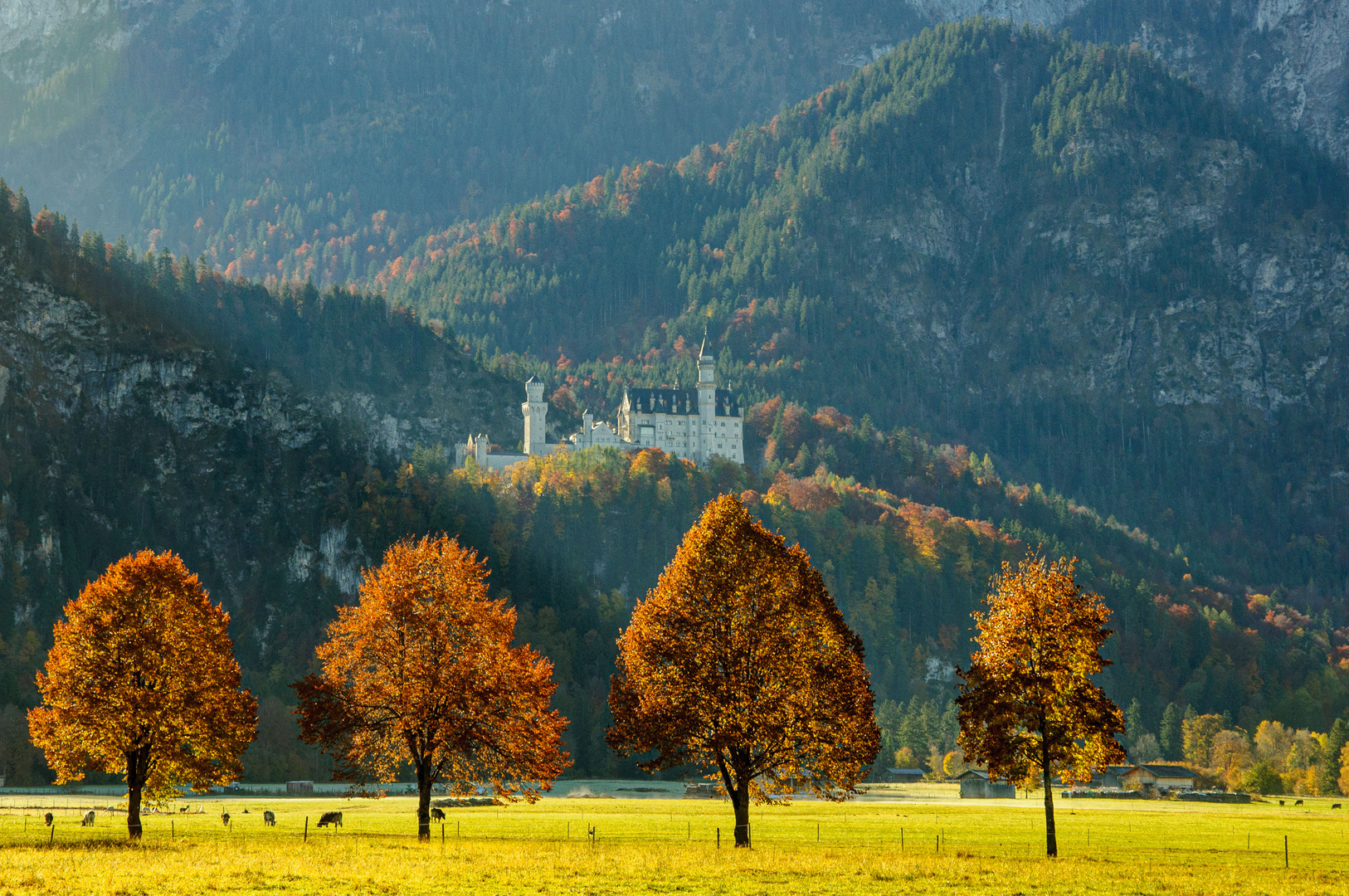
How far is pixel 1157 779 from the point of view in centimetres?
16475

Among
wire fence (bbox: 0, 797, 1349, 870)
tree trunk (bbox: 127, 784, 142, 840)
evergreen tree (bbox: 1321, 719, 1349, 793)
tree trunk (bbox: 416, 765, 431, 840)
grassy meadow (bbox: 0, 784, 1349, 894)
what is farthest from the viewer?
evergreen tree (bbox: 1321, 719, 1349, 793)

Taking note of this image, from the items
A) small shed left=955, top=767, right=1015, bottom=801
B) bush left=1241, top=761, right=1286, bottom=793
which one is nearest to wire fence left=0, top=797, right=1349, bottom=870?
small shed left=955, top=767, right=1015, bottom=801

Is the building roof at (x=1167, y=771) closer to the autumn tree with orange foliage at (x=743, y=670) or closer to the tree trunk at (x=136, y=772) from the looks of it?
the autumn tree with orange foliage at (x=743, y=670)

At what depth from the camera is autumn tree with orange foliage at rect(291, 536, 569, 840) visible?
204 feet

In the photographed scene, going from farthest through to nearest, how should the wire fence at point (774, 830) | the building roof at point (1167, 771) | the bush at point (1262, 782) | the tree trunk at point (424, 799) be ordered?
the bush at point (1262, 782) < the building roof at point (1167, 771) < the wire fence at point (774, 830) < the tree trunk at point (424, 799)

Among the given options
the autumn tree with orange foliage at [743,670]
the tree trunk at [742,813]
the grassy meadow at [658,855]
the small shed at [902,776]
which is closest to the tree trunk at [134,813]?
the grassy meadow at [658,855]

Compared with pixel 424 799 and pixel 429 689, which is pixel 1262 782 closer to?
pixel 424 799

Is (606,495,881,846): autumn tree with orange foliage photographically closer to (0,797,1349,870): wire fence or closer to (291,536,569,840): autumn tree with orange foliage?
(291,536,569,840): autumn tree with orange foliage

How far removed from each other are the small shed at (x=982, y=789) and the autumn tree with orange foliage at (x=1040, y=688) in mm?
87904

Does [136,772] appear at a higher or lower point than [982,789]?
higher

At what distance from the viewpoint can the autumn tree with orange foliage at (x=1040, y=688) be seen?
6031cm

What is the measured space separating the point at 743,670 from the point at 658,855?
8.10 metres

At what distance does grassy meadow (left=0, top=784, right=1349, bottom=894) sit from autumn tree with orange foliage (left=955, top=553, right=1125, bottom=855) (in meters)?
4.34

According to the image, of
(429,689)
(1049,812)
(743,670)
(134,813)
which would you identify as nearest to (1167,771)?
(1049,812)
